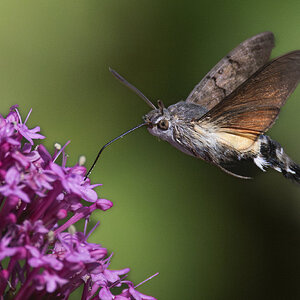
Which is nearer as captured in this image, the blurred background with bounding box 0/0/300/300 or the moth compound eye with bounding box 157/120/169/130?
the moth compound eye with bounding box 157/120/169/130

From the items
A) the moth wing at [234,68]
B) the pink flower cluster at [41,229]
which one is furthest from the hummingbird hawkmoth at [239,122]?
the pink flower cluster at [41,229]

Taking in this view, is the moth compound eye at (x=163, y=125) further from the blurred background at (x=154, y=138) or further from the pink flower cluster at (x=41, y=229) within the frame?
the blurred background at (x=154, y=138)

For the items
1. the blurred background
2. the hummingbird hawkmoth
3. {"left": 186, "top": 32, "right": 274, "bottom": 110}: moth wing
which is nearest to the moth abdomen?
the hummingbird hawkmoth

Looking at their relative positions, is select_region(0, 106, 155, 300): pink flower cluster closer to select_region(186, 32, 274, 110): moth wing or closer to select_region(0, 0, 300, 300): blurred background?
select_region(186, 32, 274, 110): moth wing

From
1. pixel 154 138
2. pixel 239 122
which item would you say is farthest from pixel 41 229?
pixel 154 138

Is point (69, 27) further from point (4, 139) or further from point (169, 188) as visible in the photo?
point (4, 139)

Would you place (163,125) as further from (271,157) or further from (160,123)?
(271,157)
